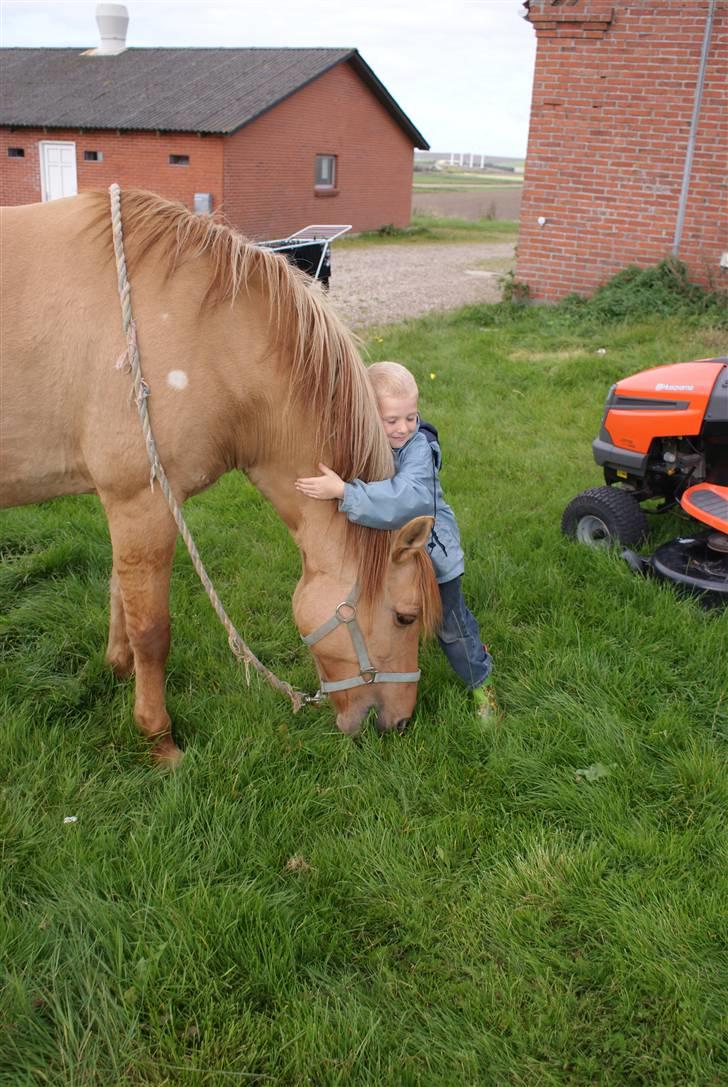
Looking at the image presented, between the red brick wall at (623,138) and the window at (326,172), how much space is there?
673 inches

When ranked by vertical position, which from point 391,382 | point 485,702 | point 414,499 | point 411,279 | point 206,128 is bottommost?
point 485,702

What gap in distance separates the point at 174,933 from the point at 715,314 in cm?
903

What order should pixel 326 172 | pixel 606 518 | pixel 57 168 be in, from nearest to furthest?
1. pixel 606 518
2. pixel 57 168
3. pixel 326 172

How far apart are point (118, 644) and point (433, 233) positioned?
27.6 meters

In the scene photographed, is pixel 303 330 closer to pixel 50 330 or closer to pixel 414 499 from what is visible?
pixel 414 499

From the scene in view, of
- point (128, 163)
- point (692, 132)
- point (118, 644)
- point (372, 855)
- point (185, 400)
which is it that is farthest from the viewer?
point (128, 163)

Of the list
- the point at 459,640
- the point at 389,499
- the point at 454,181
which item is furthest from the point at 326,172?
the point at 454,181

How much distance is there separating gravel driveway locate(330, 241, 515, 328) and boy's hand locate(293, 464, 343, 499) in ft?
18.8

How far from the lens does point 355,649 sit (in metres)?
2.89

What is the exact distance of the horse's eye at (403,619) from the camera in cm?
288

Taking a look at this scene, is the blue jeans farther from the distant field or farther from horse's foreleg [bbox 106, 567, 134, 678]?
the distant field

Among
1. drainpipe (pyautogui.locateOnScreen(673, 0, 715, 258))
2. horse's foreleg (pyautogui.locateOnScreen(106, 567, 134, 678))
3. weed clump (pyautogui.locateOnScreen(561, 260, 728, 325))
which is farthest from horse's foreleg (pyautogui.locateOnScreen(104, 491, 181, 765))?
drainpipe (pyautogui.locateOnScreen(673, 0, 715, 258))

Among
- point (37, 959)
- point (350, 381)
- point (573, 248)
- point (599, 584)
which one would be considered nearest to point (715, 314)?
point (573, 248)

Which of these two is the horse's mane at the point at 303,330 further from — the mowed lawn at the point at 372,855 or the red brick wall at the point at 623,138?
the red brick wall at the point at 623,138
